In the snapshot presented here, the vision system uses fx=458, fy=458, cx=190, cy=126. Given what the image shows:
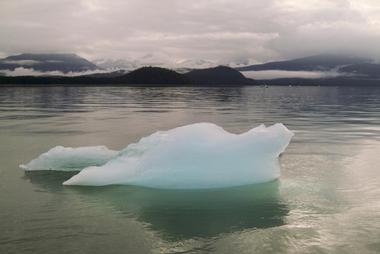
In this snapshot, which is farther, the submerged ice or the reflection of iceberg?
the submerged ice

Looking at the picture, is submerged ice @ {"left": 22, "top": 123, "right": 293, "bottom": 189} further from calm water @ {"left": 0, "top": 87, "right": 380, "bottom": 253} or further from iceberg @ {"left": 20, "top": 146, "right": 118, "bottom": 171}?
iceberg @ {"left": 20, "top": 146, "right": 118, "bottom": 171}

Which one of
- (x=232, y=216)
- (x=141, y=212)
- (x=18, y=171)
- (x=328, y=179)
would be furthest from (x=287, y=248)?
(x=18, y=171)

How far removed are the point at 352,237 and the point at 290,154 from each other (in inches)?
281

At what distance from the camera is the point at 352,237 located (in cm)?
632

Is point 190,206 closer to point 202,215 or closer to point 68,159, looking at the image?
point 202,215

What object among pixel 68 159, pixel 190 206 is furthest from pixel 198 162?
pixel 68 159

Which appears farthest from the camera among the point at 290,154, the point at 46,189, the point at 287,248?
the point at 290,154

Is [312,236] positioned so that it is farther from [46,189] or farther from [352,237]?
[46,189]

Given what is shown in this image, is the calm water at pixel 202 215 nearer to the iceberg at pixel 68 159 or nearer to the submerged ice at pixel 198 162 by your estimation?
the submerged ice at pixel 198 162

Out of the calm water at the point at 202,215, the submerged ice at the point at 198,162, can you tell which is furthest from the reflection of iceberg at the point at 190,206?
the submerged ice at the point at 198,162

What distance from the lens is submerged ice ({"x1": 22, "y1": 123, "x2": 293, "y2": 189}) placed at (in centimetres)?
927

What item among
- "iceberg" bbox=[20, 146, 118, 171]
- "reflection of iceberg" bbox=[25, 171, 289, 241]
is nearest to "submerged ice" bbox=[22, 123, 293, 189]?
"reflection of iceberg" bbox=[25, 171, 289, 241]

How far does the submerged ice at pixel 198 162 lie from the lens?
927cm

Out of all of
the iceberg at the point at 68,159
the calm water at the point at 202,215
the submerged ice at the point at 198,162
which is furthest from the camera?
the iceberg at the point at 68,159
